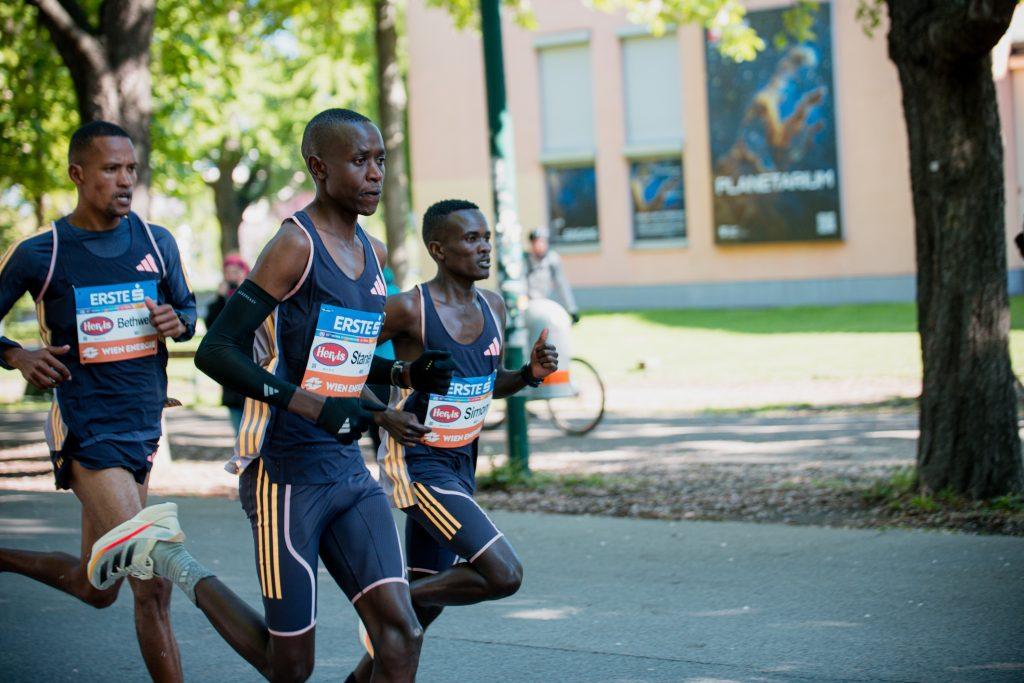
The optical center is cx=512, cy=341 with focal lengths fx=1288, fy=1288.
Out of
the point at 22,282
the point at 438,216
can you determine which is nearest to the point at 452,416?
the point at 438,216

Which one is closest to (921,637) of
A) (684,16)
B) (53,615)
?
(53,615)

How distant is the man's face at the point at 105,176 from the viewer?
4844 millimetres

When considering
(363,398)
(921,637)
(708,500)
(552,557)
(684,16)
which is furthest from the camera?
(684,16)

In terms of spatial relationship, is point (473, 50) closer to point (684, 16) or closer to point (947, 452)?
point (684, 16)

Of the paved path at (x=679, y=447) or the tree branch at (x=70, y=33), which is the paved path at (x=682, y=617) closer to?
the paved path at (x=679, y=447)

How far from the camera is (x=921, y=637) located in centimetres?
560

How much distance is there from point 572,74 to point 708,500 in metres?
22.1

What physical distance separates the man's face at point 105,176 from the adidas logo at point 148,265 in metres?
0.19

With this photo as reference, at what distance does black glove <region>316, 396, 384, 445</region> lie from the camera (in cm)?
374

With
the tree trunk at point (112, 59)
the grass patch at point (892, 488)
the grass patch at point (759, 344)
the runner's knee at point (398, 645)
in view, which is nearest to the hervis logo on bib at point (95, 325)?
the runner's knee at point (398, 645)

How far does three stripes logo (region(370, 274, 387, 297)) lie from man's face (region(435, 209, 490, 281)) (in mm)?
746

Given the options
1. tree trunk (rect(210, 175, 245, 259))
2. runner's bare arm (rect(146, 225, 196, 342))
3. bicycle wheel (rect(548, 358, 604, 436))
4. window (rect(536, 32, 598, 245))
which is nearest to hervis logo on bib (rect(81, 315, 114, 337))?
runner's bare arm (rect(146, 225, 196, 342))

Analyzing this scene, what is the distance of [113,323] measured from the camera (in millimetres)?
4832

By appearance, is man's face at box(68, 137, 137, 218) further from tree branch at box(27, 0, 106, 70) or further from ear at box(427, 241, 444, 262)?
tree branch at box(27, 0, 106, 70)
